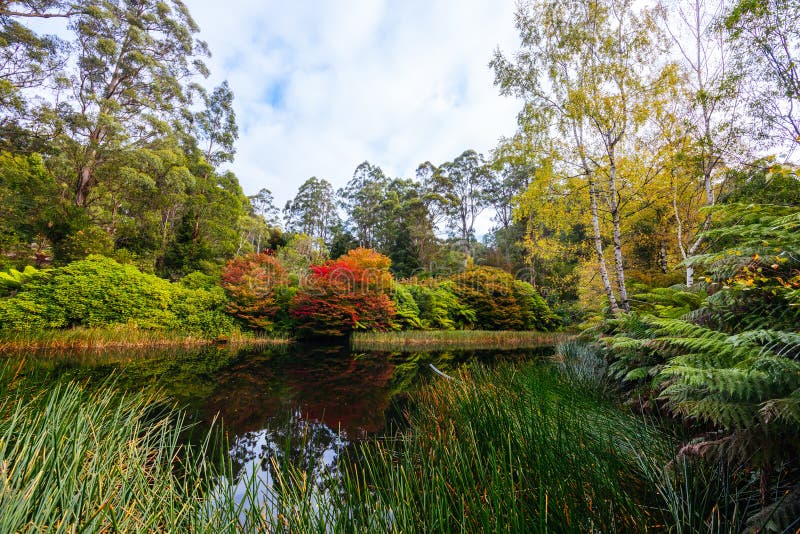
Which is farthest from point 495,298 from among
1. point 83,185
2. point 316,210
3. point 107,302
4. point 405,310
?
point 316,210

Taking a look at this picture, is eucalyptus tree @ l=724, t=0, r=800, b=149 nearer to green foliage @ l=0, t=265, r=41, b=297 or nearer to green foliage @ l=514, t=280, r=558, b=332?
green foliage @ l=514, t=280, r=558, b=332

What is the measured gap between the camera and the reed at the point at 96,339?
643 centimetres

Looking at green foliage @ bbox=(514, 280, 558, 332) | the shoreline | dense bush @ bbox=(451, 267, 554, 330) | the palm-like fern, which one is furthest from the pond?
green foliage @ bbox=(514, 280, 558, 332)

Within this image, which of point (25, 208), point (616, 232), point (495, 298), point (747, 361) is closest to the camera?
point (747, 361)

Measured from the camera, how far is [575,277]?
1545cm

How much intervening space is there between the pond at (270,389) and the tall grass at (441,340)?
2.34 metres

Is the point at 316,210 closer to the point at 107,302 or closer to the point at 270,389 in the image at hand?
the point at 107,302

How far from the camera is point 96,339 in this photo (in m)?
7.22

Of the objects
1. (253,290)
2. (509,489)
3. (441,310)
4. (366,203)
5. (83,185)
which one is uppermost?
(366,203)

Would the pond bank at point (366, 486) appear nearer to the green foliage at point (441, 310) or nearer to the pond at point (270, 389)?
the pond at point (270, 389)

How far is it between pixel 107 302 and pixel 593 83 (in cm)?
1306

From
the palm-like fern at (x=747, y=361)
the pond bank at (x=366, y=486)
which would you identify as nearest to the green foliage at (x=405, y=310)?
the palm-like fern at (x=747, y=361)

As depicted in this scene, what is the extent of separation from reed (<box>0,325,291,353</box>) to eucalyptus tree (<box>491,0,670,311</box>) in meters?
11.0

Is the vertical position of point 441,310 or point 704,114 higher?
point 704,114
